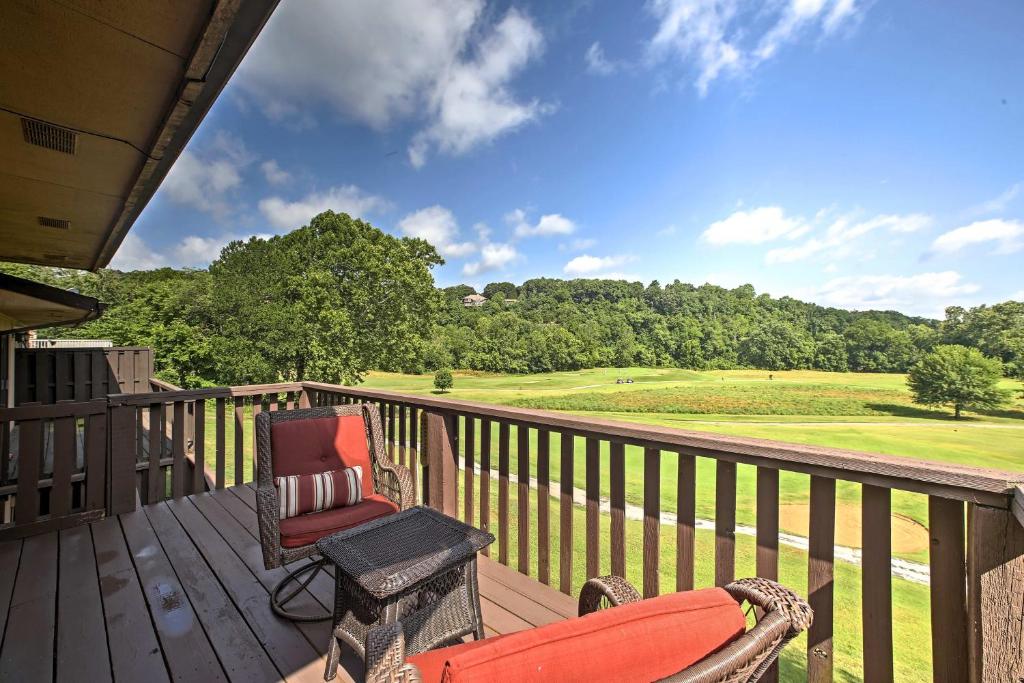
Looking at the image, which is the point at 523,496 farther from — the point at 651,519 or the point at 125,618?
the point at 125,618

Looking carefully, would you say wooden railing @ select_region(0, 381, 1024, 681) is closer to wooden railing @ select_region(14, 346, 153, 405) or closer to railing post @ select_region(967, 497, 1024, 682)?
railing post @ select_region(967, 497, 1024, 682)

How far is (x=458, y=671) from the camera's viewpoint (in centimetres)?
56

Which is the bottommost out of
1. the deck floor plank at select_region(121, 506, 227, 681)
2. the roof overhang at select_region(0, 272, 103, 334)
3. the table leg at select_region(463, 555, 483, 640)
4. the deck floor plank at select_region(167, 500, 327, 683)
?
the deck floor plank at select_region(167, 500, 327, 683)

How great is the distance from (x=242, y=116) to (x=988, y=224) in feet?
156

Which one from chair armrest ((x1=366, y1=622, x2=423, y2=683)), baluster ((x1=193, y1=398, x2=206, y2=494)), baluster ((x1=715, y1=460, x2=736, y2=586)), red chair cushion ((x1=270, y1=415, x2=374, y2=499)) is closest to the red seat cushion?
chair armrest ((x1=366, y1=622, x2=423, y2=683))

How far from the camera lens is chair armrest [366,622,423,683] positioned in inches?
28.0

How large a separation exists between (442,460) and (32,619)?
208 cm

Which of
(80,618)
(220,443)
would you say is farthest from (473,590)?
(220,443)

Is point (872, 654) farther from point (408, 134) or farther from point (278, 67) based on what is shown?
point (408, 134)

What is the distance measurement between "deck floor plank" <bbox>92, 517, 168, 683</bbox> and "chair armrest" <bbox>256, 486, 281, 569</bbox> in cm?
50

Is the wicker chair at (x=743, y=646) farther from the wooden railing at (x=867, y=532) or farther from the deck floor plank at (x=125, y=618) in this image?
the deck floor plank at (x=125, y=618)

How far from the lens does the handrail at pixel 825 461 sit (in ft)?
3.60

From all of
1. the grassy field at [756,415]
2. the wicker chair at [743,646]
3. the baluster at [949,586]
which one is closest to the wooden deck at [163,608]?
the wicker chair at [743,646]

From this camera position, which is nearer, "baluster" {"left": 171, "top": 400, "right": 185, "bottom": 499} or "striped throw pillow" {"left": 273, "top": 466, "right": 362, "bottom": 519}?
"striped throw pillow" {"left": 273, "top": 466, "right": 362, "bottom": 519}
